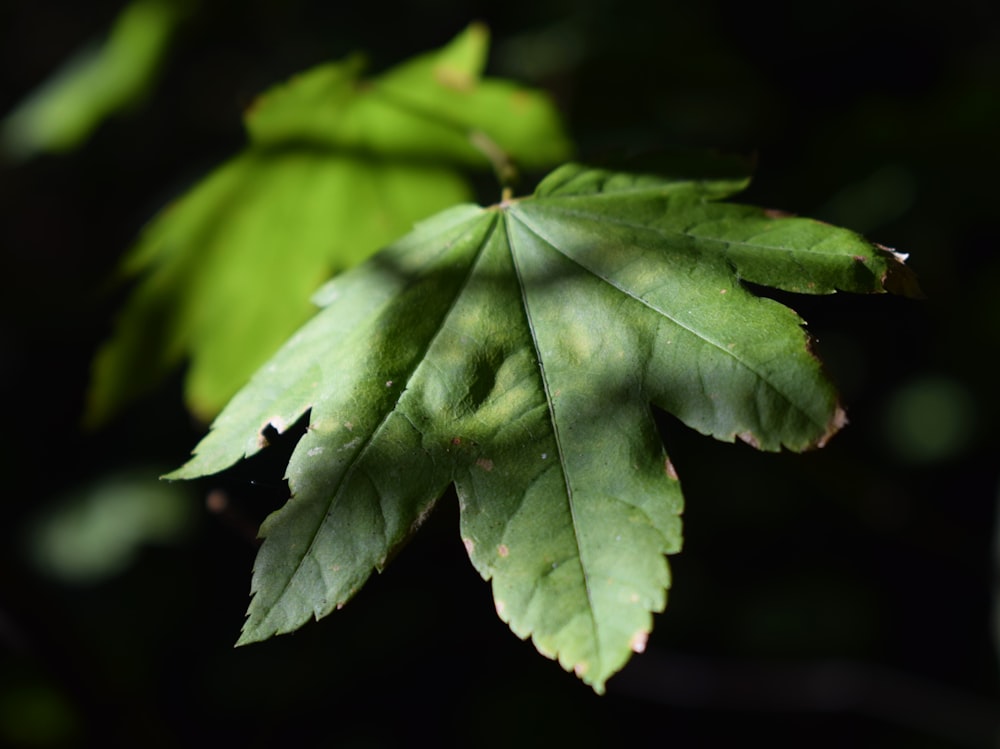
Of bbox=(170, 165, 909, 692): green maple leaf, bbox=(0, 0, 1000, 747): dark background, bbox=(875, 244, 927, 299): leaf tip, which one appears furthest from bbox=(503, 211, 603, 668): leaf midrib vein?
bbox=(0, 0, 1000, 747): dark background

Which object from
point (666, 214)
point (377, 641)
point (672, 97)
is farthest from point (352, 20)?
point (666, 214)

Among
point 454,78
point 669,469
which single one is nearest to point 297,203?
point 454,78

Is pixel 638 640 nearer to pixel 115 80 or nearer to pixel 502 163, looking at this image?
pixel 502 163

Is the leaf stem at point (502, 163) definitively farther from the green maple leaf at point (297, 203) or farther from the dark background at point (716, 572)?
the dark background at point (716, 572)

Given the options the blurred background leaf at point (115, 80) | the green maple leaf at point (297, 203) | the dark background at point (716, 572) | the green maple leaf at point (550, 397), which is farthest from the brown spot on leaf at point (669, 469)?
the dark background at point (716, 572)

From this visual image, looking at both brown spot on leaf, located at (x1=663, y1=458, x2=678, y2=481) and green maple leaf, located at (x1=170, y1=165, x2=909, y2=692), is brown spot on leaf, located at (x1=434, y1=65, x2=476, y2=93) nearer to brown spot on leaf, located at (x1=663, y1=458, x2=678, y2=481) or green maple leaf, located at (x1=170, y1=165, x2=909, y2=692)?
green maple leaf, located at (x1=170, y1=165, x2=909, y2=692)
